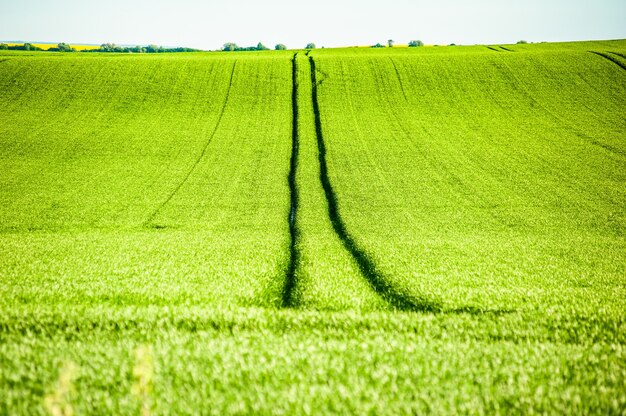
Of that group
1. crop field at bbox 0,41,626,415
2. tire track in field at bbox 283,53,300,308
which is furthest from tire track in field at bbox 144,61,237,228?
tire track in field at bbox 283,53,300,308

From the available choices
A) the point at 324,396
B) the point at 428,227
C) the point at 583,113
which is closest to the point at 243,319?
the point at 324,396

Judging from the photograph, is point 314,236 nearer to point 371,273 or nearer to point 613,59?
point 371,273

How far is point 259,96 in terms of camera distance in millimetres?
50906

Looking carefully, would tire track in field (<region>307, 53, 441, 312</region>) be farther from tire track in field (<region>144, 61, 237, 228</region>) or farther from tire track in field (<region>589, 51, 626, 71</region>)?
tire track in field (<region>589, 51, 626, 71</region>)

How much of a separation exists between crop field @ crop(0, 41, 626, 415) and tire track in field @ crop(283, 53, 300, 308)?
7.6 inches

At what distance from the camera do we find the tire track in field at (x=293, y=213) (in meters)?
11.6

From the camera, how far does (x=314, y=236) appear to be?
19516 mm

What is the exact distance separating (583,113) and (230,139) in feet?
127

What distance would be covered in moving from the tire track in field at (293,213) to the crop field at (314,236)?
0.19 metres

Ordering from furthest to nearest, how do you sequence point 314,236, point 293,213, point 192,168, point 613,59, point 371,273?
1. point 613,59
2. point 192,168
3. point 293,213
4. point 314,236
5. point 371,273

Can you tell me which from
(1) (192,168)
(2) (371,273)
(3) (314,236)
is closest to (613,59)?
(1) (192,168)

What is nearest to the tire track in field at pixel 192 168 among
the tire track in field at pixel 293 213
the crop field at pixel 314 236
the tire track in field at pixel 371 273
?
the crop field at pixel 314 236

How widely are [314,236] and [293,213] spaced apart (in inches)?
224

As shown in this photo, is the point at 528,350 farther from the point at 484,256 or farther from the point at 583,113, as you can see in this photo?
the point at 583,113
